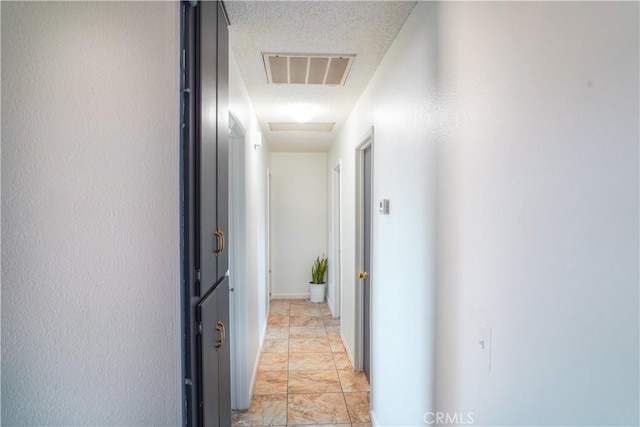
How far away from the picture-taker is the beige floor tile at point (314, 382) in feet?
8.88

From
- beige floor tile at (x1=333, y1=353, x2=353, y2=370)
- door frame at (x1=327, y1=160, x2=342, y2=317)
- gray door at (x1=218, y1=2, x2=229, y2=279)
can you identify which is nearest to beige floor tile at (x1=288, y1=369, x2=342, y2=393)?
beige floor tile at (x1=333, y1=353, x2=353, y2=370)

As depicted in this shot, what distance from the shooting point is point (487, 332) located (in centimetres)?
93

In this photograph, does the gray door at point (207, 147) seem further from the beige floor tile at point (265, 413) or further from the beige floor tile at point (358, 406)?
the beige floor tile at point (358, 406)

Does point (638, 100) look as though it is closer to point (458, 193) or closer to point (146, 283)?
point (458, 193)

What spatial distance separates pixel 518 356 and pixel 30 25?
1.44 metres

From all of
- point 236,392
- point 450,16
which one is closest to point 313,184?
point 236,392

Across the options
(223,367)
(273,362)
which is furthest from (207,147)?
(273,362)

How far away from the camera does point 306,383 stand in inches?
111

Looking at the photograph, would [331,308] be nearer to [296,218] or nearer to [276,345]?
[276,345]

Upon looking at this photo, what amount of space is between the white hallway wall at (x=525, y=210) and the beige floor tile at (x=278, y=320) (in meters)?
2.90

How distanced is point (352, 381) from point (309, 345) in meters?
0.83

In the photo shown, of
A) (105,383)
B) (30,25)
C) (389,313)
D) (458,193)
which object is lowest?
(389,313)

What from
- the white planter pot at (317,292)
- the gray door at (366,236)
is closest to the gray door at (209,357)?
the gray door at (366,236)

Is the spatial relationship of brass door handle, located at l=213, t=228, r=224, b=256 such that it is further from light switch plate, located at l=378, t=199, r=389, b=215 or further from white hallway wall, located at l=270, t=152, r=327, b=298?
white hallway wall, located at l=270, t=152, r=327, b=298
